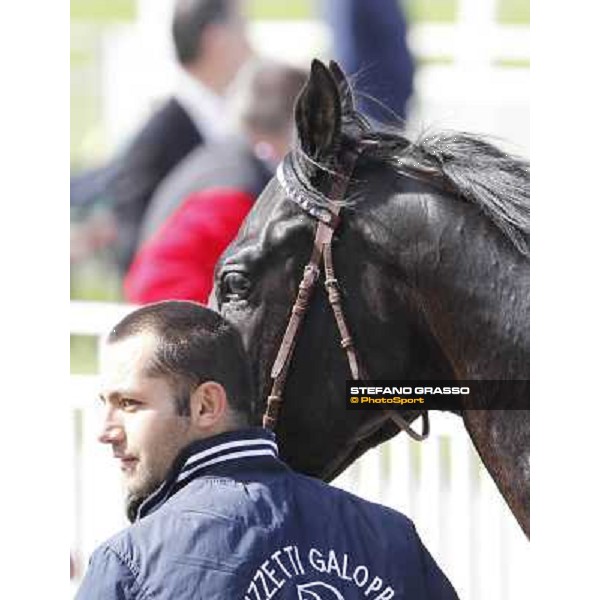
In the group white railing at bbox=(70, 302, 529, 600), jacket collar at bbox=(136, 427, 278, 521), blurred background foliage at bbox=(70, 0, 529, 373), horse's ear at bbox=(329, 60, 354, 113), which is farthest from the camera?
white railing at bbox=(70, 302, 529, 600)

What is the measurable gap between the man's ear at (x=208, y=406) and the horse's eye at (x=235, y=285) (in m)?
0.83

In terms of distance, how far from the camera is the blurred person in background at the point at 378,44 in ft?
13.4

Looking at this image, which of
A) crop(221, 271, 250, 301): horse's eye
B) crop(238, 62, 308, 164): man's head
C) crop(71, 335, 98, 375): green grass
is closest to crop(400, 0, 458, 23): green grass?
crop(238, 62, 308, 164): man's head

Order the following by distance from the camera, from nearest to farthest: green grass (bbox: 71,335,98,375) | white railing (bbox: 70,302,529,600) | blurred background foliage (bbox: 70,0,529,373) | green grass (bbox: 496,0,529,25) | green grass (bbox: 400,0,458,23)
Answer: green grass (bbox: 496,0,529,25) < blurred background foliage (bbox: 70,0,529,373) < green grass (bbox: 400,0,458,23) < white railing (bbox: 70,302,529,600) < green grass (bbox: 71,335,98,375)

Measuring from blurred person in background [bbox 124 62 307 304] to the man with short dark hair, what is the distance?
2.16 m

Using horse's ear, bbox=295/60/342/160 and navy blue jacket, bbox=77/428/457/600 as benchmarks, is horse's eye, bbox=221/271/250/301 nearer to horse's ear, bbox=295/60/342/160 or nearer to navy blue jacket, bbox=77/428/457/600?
horse's ear, bbox=295/60/342/160

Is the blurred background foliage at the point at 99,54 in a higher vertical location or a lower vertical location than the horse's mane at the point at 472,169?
higher

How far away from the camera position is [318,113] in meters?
3.04

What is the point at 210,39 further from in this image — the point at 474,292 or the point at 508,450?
the point at 508,450

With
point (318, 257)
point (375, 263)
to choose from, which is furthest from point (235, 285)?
point (375, 263)

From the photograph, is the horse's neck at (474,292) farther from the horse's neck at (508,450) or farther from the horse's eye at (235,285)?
the horse's eye at (235,285)

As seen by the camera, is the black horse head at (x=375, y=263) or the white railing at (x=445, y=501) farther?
the white railing at (x=445, y=501)

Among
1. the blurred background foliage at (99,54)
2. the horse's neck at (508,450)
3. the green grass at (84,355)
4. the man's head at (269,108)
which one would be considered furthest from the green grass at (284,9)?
the horse's neck at (508,450)

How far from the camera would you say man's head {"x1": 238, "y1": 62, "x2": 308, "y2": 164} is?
4504mm
